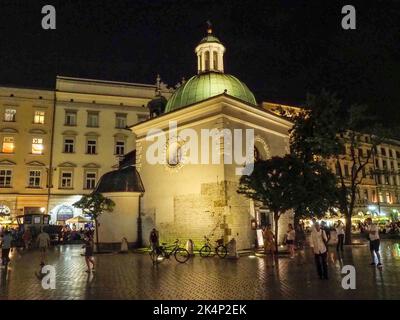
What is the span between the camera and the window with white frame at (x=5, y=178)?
4275 centimetres

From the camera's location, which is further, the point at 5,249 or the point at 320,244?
the point at 5,249

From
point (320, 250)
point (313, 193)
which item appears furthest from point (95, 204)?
point (320, 250)

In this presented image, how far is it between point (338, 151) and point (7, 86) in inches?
1531

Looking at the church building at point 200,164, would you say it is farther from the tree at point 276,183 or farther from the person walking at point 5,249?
the person walking at point 5,249

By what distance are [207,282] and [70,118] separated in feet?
→ 129

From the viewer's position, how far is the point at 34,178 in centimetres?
4394

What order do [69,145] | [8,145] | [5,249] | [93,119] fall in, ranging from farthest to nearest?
[93,119]
[69,145]
[8,145]
[5,249]

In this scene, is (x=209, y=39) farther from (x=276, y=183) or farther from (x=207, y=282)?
(x=207, y=282)

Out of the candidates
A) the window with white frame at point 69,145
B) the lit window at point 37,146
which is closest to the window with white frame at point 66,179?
the window with white frame at point 69,145

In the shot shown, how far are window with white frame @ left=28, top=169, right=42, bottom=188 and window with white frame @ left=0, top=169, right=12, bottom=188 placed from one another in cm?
217

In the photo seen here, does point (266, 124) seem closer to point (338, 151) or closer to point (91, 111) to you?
point (338, 151)

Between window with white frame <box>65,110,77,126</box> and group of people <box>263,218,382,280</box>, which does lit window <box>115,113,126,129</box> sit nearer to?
window with white frame <box>65,110,77,126</box>

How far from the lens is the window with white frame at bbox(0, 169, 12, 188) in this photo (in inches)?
1683
